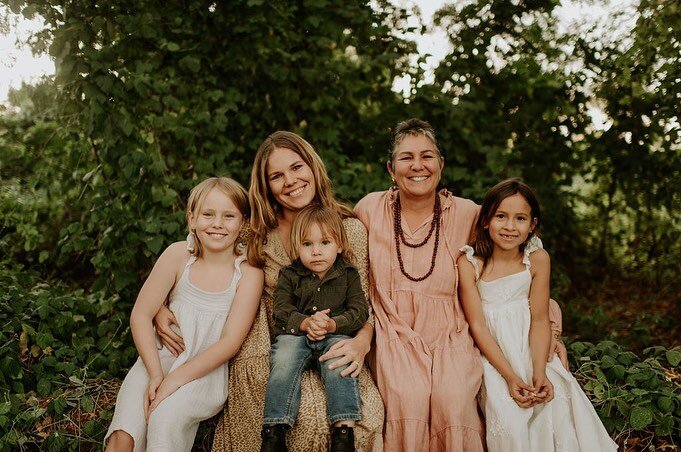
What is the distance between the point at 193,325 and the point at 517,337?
1446 mm

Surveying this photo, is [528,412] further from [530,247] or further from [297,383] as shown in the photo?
[297,383]

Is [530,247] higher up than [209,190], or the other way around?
[209,190]

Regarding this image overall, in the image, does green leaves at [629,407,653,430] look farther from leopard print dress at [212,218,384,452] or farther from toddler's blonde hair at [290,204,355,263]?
toddler's blonde hair at [290,204,355,263]

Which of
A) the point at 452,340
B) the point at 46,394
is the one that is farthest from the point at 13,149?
the point at 452,340

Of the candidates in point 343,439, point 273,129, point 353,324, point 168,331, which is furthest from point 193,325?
point 273,129

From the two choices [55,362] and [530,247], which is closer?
[530,247]

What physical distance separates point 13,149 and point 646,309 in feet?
17.0

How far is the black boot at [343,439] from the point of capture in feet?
7.33

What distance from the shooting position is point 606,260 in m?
5.52

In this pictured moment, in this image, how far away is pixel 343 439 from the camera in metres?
2.24

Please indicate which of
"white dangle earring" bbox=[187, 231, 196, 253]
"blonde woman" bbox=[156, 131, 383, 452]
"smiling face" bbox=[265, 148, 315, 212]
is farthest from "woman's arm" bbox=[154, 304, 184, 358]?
"smiling face" bbox=[265, 148, 315, 212]

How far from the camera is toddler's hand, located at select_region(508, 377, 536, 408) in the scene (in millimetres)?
2471

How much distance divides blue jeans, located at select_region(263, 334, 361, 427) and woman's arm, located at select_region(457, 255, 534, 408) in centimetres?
62

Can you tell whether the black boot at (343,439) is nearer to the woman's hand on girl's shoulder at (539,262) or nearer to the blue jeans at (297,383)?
the blue jeans at (297,383)
